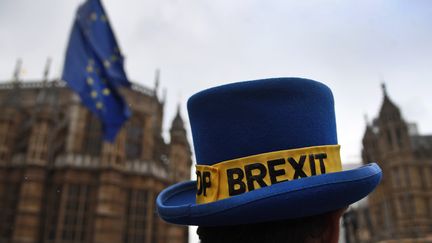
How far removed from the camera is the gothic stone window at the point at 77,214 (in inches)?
916

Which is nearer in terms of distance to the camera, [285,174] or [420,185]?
[285,174]

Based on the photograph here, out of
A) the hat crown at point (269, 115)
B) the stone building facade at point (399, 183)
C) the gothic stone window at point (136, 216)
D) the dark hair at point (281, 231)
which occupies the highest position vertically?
the stone building facade at point (399, 183)

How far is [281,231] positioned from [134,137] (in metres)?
27.3

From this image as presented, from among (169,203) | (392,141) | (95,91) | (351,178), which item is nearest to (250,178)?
(351,178)

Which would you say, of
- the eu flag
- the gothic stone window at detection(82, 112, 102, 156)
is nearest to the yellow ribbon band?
the eu flag

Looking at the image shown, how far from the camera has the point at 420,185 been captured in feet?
133

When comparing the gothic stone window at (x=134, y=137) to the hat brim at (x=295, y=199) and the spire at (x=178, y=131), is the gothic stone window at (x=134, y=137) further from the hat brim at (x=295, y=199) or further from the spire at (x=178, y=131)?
the hat brim at (x=295, y=199)

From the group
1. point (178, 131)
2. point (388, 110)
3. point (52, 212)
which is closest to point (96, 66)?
point (52, 212)

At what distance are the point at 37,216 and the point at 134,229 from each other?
18.8 feet

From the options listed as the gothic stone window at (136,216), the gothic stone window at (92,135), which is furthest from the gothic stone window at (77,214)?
the gothic stone window at (92,135)

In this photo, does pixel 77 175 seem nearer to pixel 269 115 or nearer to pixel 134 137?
pixel 134 137

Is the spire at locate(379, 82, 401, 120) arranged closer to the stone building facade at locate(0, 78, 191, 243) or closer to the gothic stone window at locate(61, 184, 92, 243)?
the stone building facade at locate(0, 78, 191, 243)

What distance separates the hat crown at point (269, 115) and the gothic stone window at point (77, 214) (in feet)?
78.7

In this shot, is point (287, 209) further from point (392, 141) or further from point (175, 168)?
point (392, 141)
